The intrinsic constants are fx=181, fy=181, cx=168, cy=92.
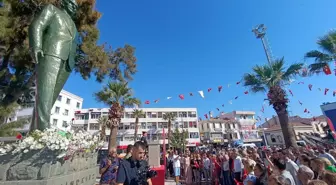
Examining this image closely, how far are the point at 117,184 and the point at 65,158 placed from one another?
1158mm

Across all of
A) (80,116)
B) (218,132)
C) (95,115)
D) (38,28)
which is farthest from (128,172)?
(218,132)

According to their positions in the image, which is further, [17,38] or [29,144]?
[17,38]

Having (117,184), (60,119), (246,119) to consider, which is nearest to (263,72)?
(117,184)

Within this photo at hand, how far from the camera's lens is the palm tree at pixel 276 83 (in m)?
10.7

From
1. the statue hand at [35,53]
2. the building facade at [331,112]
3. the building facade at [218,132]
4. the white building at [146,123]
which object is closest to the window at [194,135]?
the white building at [146,123]

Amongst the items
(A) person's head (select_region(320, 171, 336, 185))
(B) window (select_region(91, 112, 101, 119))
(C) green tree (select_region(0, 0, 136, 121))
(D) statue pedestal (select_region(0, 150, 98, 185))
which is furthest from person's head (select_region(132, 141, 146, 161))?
(B) window (select_region(91, 112, 101, 119))

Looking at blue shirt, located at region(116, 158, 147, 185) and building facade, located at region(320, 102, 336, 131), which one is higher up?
building facade, located at region(320, 102, 336, 131)

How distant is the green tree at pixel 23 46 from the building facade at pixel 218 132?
42968 millimetres

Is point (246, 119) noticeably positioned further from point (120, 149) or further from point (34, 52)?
point (34, 52)

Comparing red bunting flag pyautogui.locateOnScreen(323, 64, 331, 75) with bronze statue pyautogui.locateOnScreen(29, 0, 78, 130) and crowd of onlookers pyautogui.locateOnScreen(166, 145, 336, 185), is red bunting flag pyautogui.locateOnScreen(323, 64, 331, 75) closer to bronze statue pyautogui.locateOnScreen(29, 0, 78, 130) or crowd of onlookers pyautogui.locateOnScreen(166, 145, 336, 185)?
crowd of onlookers pyautogui.locateOnScreen(166, 145, 336, 185)

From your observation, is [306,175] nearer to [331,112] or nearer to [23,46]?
[23,46]

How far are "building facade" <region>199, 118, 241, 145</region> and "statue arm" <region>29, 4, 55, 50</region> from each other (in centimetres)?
4883

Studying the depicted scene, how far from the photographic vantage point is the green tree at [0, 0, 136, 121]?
838cm

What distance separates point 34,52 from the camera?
3.47m
